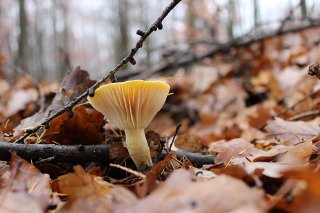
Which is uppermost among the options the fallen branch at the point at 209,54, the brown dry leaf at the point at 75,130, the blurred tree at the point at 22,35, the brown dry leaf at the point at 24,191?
the blurred tree at the point at 22,35

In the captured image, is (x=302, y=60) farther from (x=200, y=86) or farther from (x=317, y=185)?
(x=317, y=185)

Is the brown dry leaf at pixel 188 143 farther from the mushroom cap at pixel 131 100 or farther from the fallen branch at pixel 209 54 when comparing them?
→ the fallen branch at pixel 209 54

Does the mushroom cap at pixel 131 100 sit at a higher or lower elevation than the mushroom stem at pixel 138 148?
higher

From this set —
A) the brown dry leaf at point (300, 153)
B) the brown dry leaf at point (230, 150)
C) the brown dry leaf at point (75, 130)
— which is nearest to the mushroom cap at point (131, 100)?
the brown dry leaf at point (75, 130)

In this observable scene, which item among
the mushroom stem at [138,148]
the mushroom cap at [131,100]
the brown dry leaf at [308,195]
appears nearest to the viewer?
the brown dry leaf at [308,195]

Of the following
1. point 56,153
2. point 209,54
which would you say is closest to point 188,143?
point 56,153

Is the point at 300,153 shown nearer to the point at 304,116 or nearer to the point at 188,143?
the point at 188,143

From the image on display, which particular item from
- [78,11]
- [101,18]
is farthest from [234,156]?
[101,18]

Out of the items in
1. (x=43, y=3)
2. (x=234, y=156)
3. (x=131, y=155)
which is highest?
(x=43, y=3)
